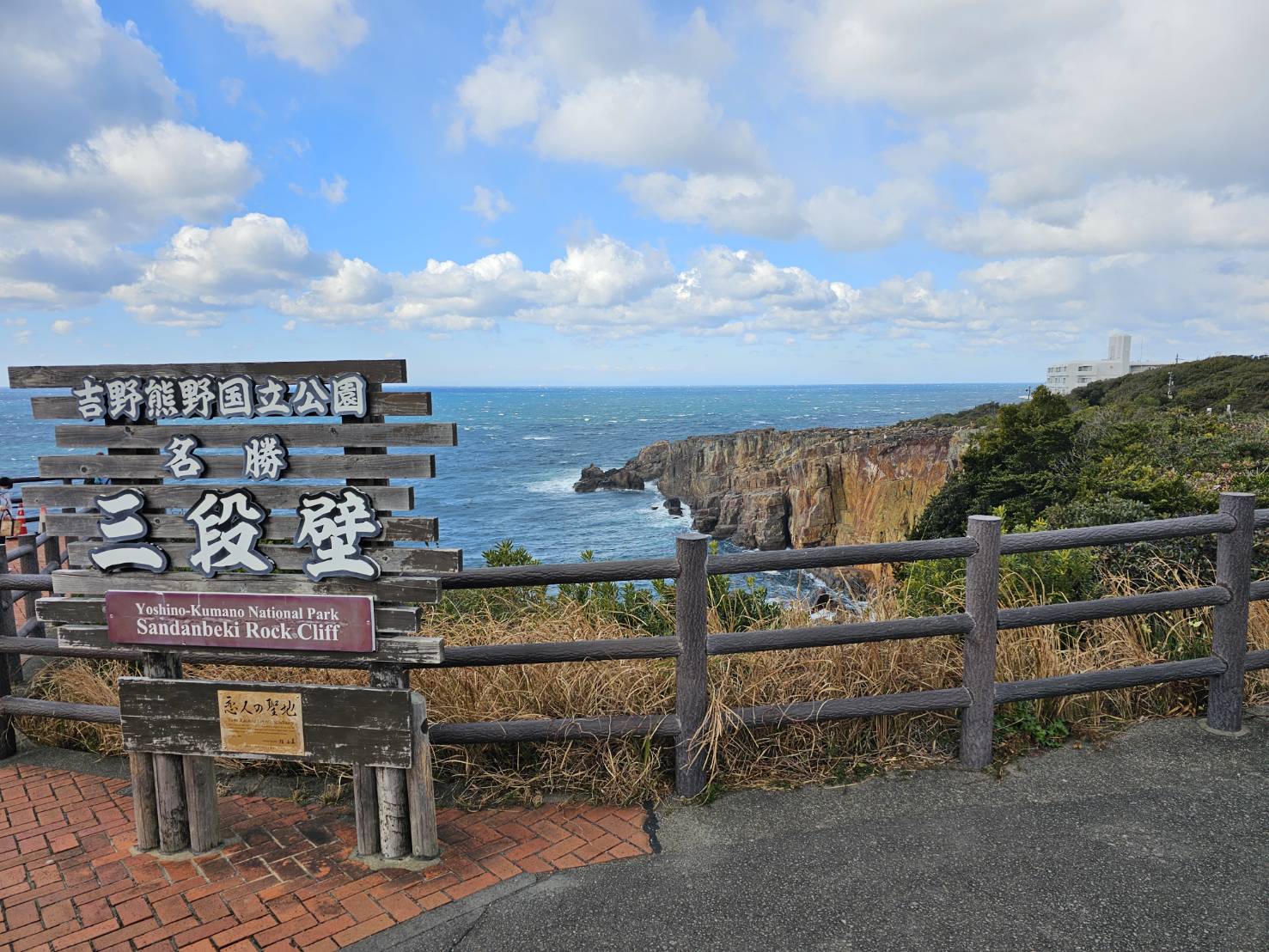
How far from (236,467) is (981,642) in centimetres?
368

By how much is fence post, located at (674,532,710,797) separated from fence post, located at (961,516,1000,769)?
1.38 meters

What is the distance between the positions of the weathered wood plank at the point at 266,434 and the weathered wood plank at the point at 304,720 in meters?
1.07

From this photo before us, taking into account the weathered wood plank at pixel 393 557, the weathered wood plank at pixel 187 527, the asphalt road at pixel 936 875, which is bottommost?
the asphalt road at pixel 936 875

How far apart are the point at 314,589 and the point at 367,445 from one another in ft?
2.22

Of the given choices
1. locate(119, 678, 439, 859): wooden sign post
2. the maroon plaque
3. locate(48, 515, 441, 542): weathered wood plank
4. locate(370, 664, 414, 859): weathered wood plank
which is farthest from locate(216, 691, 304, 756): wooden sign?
locate(48, 515, 441, 542): weathered wood plank

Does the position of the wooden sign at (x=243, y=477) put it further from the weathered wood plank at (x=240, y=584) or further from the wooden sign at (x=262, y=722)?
the wooden sign at (x=262, y=722)

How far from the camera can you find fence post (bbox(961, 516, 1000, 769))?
409cm

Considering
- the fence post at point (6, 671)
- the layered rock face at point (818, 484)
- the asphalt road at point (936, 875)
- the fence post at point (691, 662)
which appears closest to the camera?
the asphalt road at point (936, 875)

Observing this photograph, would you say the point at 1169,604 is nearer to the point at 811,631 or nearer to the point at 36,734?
the point at 811,631

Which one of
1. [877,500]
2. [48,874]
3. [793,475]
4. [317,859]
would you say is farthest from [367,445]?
[793,475]

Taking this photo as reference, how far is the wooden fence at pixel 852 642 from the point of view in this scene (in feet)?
12.8

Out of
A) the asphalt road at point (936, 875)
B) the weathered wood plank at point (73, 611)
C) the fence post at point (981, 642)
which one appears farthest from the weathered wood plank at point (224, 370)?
the fence post at point (981, 642)

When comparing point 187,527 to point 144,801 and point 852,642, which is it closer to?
point 144,801

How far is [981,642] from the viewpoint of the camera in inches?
163
